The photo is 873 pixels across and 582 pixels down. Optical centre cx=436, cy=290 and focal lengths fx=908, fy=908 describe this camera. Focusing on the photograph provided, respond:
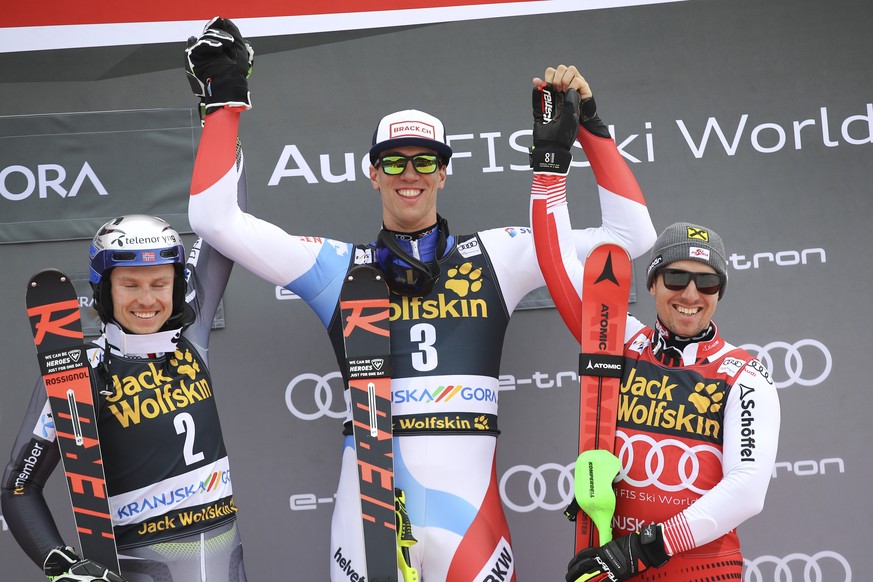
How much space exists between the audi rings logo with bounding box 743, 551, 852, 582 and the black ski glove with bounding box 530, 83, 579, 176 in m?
1.97

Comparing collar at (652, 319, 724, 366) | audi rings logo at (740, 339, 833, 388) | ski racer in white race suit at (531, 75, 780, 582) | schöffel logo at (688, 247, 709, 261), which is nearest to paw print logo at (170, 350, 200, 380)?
ski racer in white race suit at (531, 75, 780, 582)

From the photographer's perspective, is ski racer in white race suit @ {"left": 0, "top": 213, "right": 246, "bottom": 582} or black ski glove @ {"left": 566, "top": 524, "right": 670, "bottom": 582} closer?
black ski glove @ {"left": 566, "top": 524, "right": 670, "bottom": 582}

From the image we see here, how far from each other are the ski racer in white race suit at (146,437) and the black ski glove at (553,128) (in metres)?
1.12

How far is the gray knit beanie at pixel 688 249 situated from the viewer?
8.34ft

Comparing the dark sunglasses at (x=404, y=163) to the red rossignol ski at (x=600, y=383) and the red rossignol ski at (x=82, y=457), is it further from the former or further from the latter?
the red rossignol ski at (x=82, y=457)

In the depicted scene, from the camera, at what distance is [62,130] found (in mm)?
3578

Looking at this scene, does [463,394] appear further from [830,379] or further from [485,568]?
[830,379]

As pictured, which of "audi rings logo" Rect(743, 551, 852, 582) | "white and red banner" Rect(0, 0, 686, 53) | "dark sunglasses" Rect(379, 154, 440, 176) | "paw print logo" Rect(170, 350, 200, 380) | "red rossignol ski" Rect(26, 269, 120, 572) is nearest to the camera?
"red rossignol ski" Rect(26, 269, 120, 572)

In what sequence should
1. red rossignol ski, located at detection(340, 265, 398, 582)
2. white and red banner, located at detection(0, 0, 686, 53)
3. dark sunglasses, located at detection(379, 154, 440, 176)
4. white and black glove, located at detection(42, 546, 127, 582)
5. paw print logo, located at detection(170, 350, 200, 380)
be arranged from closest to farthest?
white and black glove, located at detection(42, 546, 127, 582) < red rossignol ski, located at detection(340, 265, 398, 582) < paw print logo, located at detection(170, 350, 200, 380) < dark sunglasses, located at detection(379, 154, 440, 176) < white and red banner, located at detection(0, 0, 686, 53)

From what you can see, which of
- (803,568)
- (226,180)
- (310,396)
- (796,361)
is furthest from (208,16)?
(803,568)

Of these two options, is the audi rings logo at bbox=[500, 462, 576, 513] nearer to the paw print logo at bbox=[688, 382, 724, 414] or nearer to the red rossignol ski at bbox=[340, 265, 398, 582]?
the red rossignol ski at bbox=[340, 265, 398, 582]

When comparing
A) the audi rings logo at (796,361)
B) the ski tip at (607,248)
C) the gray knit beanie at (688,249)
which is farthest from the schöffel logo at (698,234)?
the audi rings logo at (796,361)

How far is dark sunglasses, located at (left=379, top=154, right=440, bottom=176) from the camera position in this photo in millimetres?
2795

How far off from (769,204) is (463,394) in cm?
170
